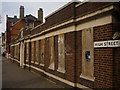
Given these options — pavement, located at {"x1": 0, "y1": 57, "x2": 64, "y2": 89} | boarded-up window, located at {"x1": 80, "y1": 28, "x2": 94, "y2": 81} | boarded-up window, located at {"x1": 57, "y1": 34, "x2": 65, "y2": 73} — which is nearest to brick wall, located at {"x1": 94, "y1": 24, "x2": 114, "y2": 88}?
boarded-up window, located at {"x1": 80, "y1": 28, "x2": 94, "y2": 81}

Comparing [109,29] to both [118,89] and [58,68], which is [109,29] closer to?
[118,89]

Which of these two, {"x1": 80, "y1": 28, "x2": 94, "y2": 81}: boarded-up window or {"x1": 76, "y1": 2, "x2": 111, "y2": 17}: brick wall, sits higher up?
{"x1": 76, "y1": 2, "x2": 111, "y2": 17}: brick wall

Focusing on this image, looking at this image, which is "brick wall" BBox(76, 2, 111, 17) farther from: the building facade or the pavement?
the pavement

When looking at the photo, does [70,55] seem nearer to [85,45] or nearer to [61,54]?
[61,54]

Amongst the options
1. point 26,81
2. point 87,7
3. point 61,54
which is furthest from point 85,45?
point 26,81

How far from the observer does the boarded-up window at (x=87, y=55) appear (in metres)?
5.60

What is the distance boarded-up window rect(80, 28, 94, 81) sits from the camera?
18.4 ft

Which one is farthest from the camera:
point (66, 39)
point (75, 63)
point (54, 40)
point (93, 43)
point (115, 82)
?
point (54, 40)

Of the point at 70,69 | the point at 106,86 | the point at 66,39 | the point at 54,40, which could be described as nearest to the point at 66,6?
the point at 66,39

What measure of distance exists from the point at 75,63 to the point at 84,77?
962mm

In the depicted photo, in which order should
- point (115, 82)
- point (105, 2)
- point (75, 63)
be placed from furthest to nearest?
1. point (75, 63)
2. point (105, 2)
3. point (115, 82)

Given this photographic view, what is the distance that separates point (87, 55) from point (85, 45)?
1.65ft

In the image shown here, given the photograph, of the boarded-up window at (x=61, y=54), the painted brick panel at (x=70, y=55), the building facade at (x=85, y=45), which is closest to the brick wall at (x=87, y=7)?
the building facade at (x=85, y=45)

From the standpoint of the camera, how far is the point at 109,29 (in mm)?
4750
